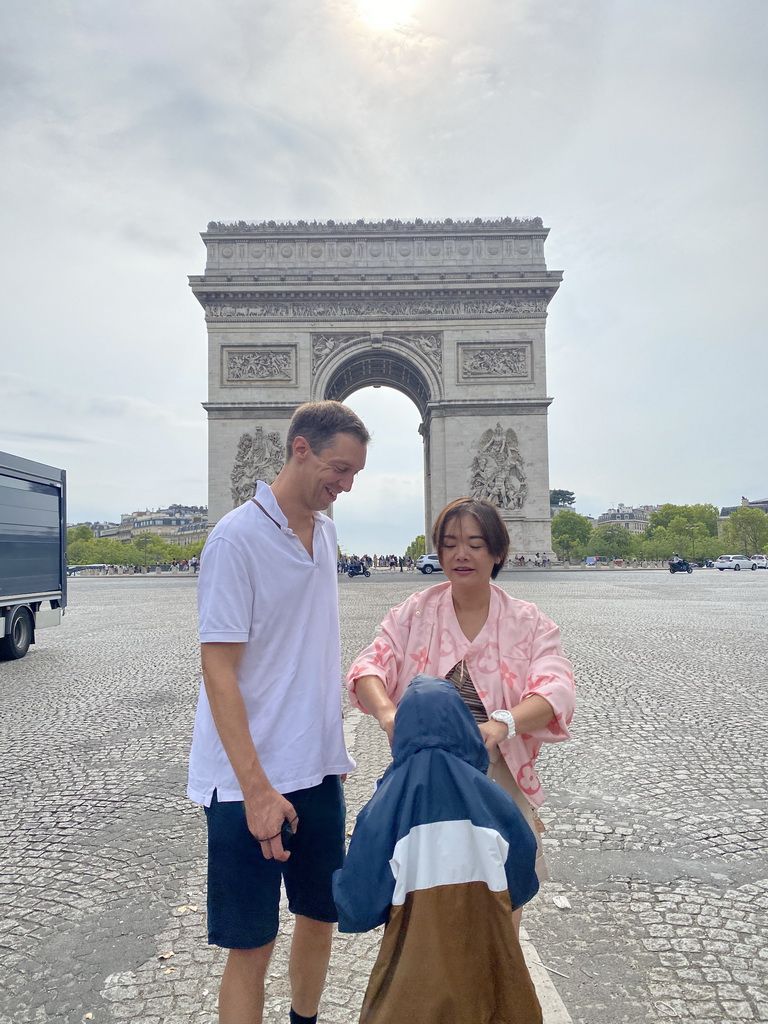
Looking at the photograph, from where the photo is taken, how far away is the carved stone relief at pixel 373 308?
33281mm

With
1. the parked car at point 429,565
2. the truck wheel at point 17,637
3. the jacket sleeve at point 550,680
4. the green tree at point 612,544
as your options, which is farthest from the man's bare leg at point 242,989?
the green tree at point 612,544

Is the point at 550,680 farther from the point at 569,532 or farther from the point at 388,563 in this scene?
the point at 569,532

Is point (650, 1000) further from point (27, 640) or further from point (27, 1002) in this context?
point (27, 640)

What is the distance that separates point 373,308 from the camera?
33.8m

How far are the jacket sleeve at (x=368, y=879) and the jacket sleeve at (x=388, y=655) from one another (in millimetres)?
493

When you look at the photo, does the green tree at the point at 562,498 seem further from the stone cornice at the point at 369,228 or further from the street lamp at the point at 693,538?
the stone cornice at the point at 369,228

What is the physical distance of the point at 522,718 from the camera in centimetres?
179

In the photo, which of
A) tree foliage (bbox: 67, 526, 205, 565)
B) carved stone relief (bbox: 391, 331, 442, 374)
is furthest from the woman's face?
tree foliage (bbox: 67, 526, 205, 565)

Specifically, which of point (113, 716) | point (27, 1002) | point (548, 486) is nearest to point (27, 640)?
point (113, 716)

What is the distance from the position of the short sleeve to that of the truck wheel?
28.9 feet

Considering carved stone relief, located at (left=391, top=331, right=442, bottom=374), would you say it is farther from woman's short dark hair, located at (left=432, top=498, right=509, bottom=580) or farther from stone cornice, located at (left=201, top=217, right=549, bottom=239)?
woman's short dark hair, located at (left=432, top=498, right=509, bottom=580)

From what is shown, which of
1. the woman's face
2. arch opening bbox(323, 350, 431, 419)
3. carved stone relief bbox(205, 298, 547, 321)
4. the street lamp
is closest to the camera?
the woman's face

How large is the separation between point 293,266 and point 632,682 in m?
30.2

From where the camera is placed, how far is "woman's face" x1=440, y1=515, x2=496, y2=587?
198 cm
